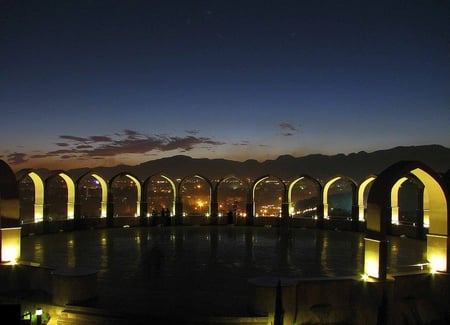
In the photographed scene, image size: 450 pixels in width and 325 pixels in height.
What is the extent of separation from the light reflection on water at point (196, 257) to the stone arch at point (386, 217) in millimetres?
1360

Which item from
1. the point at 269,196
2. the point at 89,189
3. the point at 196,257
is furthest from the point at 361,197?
the point at 269,196

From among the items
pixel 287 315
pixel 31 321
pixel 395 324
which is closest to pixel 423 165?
pixel 395 324

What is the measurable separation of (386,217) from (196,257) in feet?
22.3

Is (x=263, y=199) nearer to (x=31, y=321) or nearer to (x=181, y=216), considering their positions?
(x=181, y=216)

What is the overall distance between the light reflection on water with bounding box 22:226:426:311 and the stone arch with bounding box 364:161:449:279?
1.36 metres

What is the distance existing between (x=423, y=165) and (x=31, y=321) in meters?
11.3

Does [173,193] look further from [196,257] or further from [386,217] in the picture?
[386,217]

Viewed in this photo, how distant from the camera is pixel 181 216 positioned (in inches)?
1027

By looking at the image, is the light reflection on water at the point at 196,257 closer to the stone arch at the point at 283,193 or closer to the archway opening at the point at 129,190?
the stone arch at the point at 283,193

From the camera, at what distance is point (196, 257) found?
51.2 feet

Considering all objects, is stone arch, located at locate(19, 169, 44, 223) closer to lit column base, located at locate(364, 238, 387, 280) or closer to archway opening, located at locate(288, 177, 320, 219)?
archway opening, located at locate(288, 177, 320, 219)

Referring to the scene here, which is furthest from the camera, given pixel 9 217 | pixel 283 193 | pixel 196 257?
pixel 283 193

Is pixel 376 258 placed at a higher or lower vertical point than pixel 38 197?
lower

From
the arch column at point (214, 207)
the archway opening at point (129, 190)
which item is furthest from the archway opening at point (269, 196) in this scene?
the archway opening at point (129, 190)
